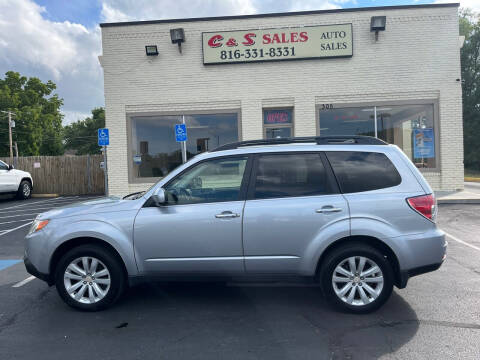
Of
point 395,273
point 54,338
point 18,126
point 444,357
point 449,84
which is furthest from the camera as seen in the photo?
point 18,126

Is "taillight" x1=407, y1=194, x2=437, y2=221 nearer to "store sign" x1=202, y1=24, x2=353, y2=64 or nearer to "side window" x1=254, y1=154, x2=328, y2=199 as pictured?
"side window" x1=254, y1=154, x2=328, y2=199

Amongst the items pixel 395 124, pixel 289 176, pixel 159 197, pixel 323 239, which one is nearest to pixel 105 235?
pixel 159 197

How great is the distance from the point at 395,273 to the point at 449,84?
36.7 feet

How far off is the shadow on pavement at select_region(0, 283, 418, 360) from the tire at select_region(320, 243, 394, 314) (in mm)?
132

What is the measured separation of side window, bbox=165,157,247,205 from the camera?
4.18 m

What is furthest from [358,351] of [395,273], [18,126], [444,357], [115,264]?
[18,126]

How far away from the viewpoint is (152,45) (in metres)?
13.4

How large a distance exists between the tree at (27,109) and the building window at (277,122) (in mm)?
32309

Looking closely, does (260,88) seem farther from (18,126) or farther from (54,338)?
(18,126)

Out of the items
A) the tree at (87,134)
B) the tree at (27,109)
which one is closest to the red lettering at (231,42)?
the tree at (27,109)

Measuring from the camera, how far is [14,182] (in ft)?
51.5

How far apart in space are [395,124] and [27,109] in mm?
36182

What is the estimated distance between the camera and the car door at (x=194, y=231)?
13.3 ft

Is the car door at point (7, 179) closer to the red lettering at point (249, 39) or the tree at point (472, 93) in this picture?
the red lettering at point (249, 39)
